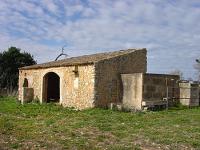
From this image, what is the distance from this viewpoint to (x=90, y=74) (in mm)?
21094

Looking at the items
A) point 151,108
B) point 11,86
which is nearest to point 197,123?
point 151,108

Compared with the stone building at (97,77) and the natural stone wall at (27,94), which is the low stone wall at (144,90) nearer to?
the stone building at (97,77)

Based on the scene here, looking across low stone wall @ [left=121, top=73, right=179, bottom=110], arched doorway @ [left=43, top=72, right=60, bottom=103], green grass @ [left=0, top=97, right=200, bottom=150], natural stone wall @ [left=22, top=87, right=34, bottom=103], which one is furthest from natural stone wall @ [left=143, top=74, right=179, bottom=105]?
natural stone wall @ [left=22, top=87, right=34, bottom=103]

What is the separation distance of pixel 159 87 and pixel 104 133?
32.6 ft

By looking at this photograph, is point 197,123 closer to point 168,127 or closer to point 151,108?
point 168,127

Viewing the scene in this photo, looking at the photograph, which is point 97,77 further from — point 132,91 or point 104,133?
point 104,133

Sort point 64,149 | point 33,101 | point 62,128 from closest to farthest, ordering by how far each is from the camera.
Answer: point 64,149
point 62,128
point 33,101

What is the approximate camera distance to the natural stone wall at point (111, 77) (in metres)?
20.9

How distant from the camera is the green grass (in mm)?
10742

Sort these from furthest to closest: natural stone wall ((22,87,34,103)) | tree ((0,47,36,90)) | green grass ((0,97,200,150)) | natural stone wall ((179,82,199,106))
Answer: tree ((0,47,36,90)) < natural stone wall ((22,87,34,103)) < natural stone wall ((179,82,199,106)) < green grass ((0,97,200,150))

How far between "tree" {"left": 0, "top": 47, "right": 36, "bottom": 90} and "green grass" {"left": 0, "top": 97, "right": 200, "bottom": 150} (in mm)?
27147

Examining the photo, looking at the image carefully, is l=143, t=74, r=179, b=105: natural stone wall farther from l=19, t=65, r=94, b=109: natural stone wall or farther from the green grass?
the green grass

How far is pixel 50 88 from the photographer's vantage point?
1129 inches

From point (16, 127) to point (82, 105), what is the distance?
8.26 metres
